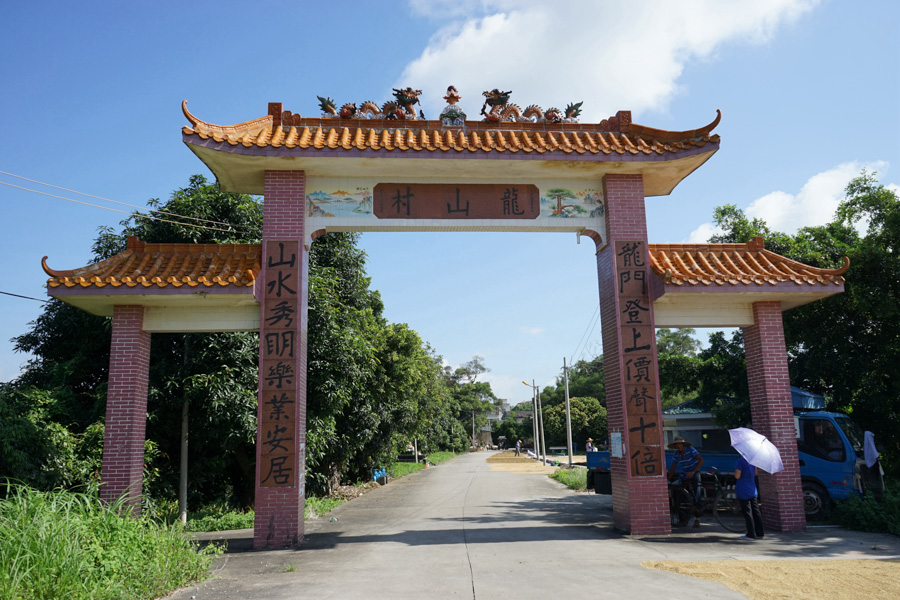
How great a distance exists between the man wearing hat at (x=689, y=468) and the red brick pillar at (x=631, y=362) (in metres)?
1.27

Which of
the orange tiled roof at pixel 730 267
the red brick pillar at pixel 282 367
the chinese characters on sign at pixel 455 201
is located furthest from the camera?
the chinese characters on sign at pixel 455 201

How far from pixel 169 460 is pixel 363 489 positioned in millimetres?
10585

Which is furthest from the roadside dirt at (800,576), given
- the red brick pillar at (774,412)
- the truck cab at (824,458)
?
the truck cab at (824,458)

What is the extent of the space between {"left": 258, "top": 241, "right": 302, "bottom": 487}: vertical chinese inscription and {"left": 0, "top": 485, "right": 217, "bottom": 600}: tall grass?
2033 mm

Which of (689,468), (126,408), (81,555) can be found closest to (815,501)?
(689,468)

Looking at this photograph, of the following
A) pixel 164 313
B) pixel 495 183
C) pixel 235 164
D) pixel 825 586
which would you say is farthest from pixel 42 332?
pixel 825 586

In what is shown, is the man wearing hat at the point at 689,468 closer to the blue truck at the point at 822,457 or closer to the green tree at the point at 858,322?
the blue truck at the point at 822,457

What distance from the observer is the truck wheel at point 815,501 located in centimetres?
1145

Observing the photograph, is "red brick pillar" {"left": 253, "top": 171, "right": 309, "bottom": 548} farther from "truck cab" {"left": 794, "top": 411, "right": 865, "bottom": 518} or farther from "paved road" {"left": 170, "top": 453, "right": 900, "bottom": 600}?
"truck cab" {"left": 794, "top": 411, "right": 865, "bottom": 518}

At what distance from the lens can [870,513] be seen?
9.95 metres

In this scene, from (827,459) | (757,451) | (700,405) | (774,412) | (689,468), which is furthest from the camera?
(700,405)

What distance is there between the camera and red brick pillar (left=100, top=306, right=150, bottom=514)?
356 inches

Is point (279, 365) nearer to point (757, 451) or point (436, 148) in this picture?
point (436, 148)

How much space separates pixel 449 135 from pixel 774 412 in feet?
23.5
